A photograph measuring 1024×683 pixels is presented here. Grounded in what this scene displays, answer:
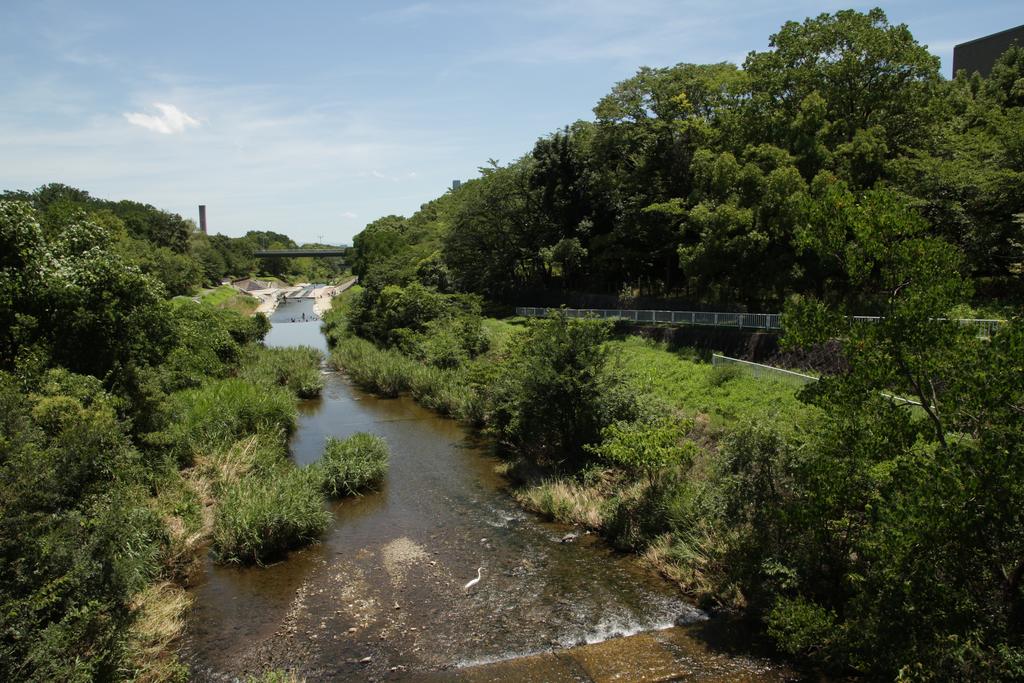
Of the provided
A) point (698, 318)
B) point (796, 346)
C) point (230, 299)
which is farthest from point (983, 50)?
point (230, 299)

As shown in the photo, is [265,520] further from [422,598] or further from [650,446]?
[650,446]

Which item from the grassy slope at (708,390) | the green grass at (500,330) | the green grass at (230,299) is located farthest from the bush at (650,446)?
the green grass at (230,299)

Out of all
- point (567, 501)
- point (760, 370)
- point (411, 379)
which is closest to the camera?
point (567, 501)

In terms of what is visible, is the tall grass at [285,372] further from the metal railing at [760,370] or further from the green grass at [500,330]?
the metal railing at [760,370]

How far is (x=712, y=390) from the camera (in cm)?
2273

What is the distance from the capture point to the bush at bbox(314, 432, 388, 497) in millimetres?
20125

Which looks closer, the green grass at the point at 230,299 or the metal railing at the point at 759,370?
the metal railing at the point at 759,370

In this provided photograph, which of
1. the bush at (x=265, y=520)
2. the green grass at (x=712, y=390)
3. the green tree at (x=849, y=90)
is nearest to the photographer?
the bush at (x=265, y=520)

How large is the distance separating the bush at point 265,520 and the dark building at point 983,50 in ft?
170

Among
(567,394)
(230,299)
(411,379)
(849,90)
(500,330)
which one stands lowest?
(411,379)

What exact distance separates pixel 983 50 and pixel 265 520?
57.1 meters

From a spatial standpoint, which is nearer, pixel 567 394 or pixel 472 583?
pixel 472 583

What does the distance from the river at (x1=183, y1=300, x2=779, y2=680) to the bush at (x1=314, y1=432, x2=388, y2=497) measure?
510 mm

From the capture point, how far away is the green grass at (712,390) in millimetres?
19047
